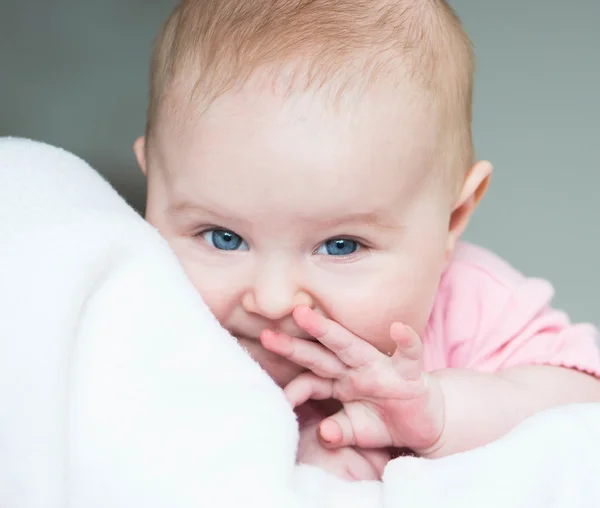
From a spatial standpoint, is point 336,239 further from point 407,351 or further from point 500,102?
point 500,102

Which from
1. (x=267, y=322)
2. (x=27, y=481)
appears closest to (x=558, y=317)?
(x=267, y=322)

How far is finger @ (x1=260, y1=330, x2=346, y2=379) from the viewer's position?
791 millimetres

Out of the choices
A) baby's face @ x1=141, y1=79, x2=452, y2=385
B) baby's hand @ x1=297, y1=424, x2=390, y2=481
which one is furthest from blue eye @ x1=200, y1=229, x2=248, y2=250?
baby's hand @ x1=297, y1=424, x2=390, y2=481

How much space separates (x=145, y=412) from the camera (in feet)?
2.01

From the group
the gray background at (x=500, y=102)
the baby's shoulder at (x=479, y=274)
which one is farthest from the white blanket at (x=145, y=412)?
the gray background at (x=500, y=102)

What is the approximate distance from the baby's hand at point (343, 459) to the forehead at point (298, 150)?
0.87 ft

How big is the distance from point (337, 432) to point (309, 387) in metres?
0.06

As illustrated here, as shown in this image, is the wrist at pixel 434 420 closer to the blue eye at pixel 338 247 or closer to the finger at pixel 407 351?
the finger at pixel 407 351

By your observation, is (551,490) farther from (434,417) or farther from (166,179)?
(166,179)

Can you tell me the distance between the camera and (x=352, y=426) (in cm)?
84

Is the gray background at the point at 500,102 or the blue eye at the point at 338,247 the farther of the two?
the gray background at the point at 500,102

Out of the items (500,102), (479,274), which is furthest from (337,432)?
(500,102)

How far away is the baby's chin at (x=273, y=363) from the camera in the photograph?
848mm

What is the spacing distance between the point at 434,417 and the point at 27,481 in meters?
0.41
